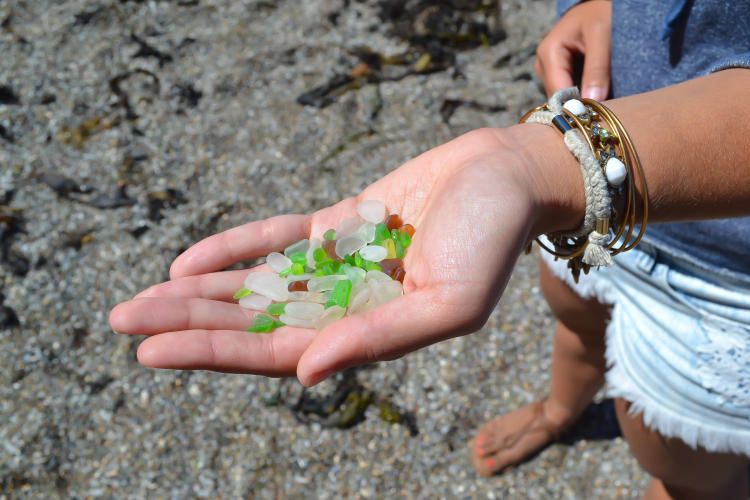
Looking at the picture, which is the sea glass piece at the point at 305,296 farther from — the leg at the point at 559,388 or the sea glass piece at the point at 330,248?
the leg at the point at 559,388

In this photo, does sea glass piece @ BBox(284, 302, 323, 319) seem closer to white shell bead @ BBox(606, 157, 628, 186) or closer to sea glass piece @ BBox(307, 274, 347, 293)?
sea glass piece @ BBox(307, 274, 347, 293)

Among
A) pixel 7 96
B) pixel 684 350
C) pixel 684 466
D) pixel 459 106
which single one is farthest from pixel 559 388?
pixel 7 96

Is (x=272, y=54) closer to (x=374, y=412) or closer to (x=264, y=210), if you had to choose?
(x=264, y=210)

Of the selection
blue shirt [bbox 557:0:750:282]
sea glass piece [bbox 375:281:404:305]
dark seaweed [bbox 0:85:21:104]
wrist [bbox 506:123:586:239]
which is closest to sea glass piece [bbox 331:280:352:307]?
sea glass piece [bbox 375:281:404:305]

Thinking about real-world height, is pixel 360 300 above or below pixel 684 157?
below

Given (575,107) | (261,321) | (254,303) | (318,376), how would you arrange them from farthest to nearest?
(254,303) → (261,321) → (575,107) → (318,376)

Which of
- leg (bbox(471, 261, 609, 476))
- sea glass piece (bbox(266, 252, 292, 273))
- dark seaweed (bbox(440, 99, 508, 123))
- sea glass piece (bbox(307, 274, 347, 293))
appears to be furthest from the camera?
dark seaweed (bbox(440, 99, 508, 123))

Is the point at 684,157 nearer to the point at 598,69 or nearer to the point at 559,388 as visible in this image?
the point at 598,69
